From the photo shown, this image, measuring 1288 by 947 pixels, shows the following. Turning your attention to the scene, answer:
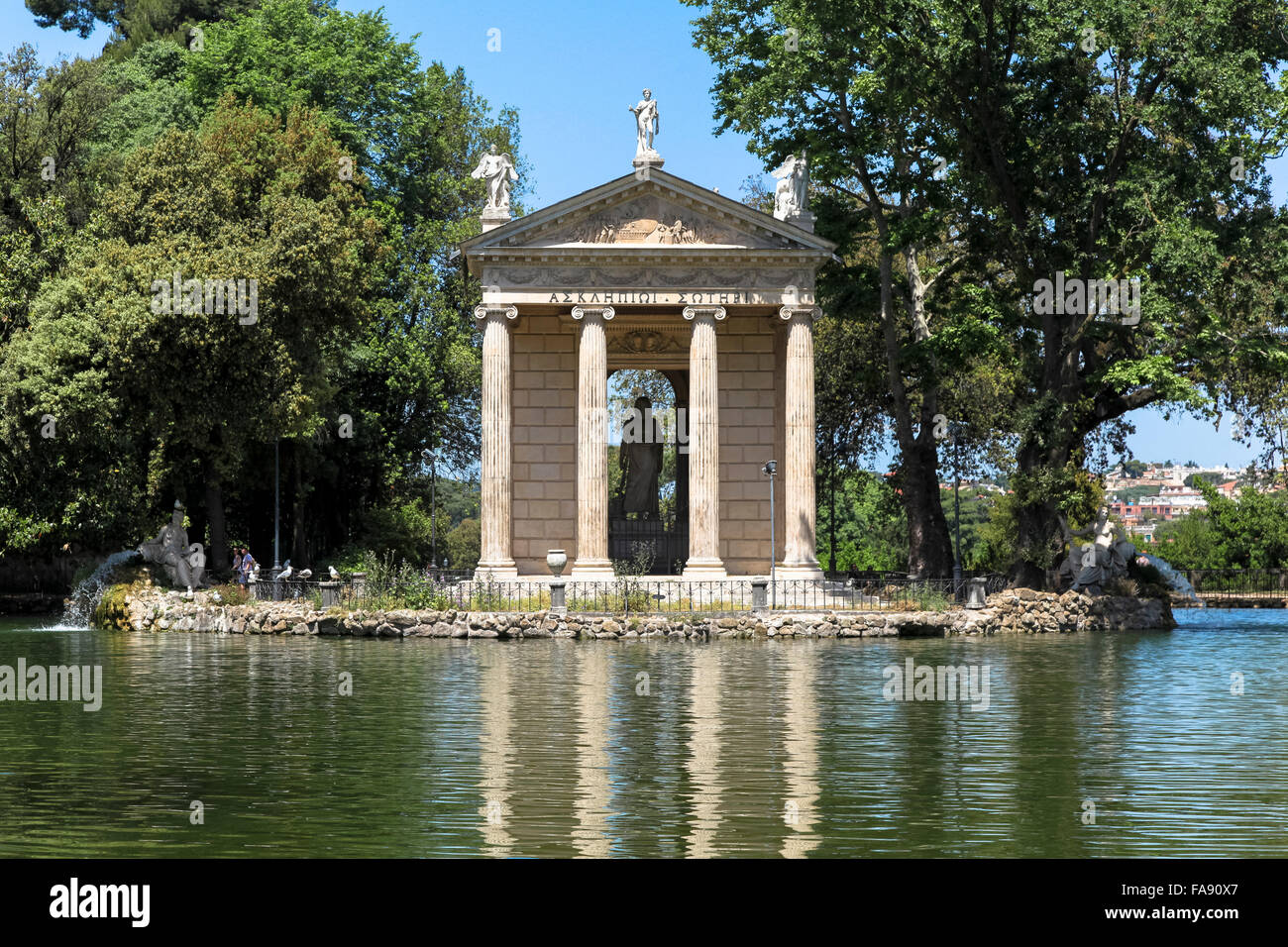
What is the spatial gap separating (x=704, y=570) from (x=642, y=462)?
7.78 metres

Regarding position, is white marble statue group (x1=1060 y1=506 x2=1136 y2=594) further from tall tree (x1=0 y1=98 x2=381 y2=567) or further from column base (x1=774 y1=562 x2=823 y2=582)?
tall tree (x1=0 y1=98 x2=381 y2=567)

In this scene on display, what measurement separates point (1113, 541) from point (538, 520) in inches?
772

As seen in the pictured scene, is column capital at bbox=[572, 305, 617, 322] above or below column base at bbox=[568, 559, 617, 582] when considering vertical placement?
above

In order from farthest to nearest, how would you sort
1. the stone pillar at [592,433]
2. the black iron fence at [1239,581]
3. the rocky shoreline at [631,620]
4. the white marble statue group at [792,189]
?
the black iron fence at [1239,581] < the white marble statue group at [792,189] < the stone pillar at [592,433] < the rocky shoreline at [631,620]

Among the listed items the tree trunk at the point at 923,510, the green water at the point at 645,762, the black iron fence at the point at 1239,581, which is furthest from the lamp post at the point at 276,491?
the black iron fence at the point at 1239,581

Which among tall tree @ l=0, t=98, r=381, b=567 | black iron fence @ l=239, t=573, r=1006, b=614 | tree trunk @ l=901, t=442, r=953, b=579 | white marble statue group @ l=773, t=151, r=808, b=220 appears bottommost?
black iron fence @ l=239, t=573, r=1006, b=614

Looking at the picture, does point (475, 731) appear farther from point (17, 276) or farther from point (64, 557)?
point (64, 557)

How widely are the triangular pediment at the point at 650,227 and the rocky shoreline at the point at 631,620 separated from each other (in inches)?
537

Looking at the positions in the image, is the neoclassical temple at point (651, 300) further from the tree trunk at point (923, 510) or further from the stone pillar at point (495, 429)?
the tree trunk at point (923, 510)

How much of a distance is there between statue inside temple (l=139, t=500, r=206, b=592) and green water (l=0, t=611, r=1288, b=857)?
54.1ft

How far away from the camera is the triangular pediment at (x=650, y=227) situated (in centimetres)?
4850

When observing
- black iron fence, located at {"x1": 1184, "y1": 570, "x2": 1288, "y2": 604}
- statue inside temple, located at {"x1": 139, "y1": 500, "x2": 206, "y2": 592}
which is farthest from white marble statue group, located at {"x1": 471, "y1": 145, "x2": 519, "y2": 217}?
black iron fence, located at {"x1": 1184, "y1": 570, "x2": 1288, "y2": 604}

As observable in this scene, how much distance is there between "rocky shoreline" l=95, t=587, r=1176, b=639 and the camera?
39.4m

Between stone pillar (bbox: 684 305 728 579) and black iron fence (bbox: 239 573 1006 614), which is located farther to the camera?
Answer: stone pillar (bbox: 684 305 728 579)
